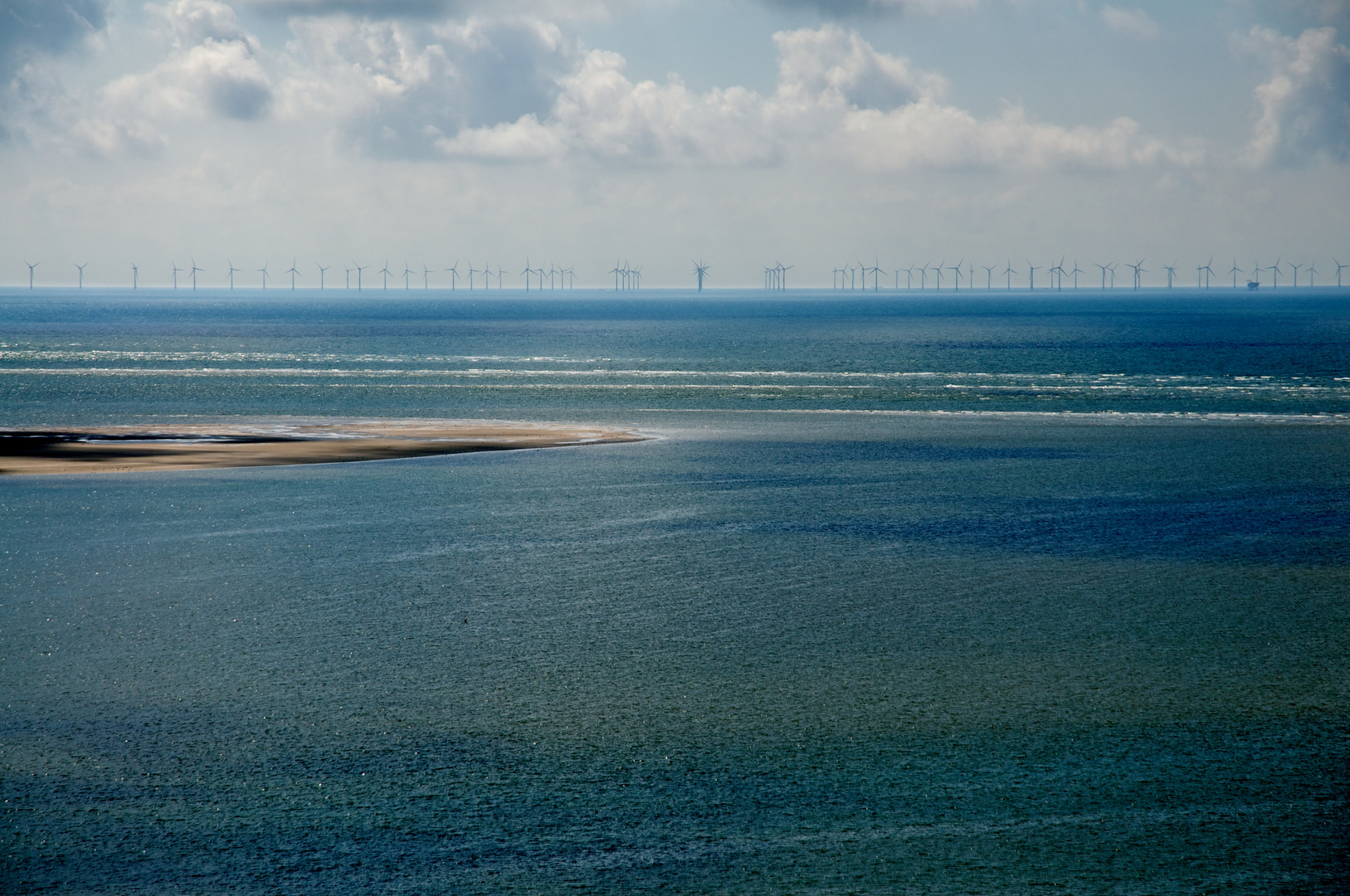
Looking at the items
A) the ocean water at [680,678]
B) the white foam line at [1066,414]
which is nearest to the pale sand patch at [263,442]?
the ocean water at [680,678]

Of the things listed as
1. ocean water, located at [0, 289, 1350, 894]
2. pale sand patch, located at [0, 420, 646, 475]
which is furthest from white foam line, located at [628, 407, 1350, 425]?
ocean water, located at [0, 289, 1350, 894]

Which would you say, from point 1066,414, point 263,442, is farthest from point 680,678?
point 1066,414

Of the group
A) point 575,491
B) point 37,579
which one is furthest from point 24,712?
point 575,491

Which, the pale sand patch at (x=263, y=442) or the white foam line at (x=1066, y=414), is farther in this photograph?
the white foam line at (x=1066, y=414)

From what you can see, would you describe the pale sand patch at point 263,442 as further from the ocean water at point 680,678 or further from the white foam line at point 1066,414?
the white foam line at point 1066,414

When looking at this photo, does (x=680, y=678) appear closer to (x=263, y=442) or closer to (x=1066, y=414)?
(x=263, y=442)

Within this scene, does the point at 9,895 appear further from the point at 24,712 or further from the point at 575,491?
the point at 575,491

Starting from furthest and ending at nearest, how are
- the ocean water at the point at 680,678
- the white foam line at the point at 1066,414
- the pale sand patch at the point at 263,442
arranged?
the white foam line at the point at 1066,414, the pale sand patch at the point at 263,442, the ocean water at the point at 680,678
